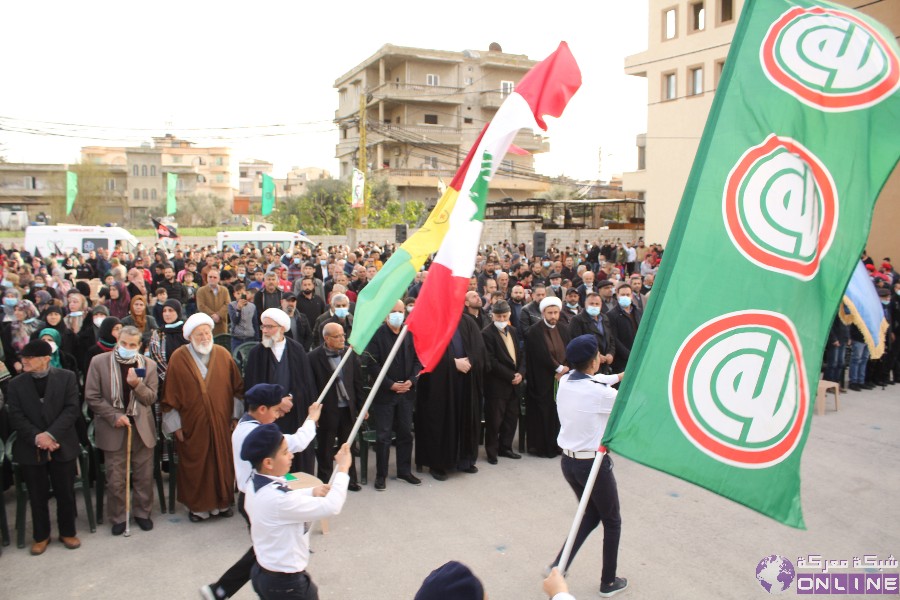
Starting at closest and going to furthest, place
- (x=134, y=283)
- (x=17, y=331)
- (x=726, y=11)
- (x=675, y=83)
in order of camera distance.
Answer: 1. (x=17, y=331)
2. (x=134, y=283)
3. (x=726, y=11)
4. (x=675, y=83)

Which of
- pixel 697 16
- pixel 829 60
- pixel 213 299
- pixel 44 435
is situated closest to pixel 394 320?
pixel 44 435

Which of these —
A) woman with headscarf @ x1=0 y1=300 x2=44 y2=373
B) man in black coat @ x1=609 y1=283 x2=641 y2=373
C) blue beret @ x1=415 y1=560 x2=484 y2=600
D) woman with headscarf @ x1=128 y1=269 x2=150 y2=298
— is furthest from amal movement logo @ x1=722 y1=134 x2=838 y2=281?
woman with headscarf @ x1=128 y1=269 x2=150 y2=298

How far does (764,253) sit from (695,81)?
90.3 ft

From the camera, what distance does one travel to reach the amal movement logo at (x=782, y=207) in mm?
2959

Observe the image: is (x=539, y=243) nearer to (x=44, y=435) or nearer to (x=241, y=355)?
(x=241, y=355)

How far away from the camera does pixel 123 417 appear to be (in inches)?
237

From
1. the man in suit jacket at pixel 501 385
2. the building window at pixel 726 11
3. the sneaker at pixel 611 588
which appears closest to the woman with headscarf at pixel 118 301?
the man in suit jacket at pixel 501 385

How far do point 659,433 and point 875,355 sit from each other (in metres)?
1.88

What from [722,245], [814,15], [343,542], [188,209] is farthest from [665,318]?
[188,209]

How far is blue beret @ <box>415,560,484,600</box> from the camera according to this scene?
84.4 inches

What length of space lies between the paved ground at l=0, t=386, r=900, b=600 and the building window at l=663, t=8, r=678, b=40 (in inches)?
971

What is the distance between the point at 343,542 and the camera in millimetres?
5906

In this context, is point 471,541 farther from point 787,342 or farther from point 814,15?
point 814,15

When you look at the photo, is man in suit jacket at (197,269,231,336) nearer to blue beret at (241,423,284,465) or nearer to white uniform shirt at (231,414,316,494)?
white uniform shirt at (231,414,316,494)
